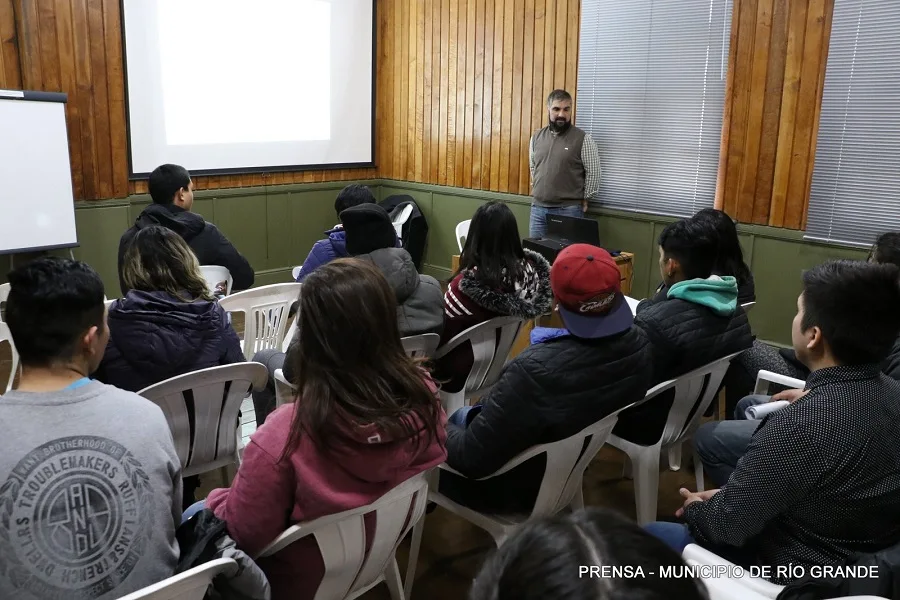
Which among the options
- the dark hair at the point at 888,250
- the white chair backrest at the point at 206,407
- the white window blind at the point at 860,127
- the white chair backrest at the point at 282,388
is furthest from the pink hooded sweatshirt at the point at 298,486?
the white window blind at the point at 860,127

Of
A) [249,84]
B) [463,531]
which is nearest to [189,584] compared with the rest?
[463,531]

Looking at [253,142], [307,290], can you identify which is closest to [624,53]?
[253,142]

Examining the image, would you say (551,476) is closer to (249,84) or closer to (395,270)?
(395,270)

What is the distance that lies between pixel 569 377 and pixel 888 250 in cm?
141

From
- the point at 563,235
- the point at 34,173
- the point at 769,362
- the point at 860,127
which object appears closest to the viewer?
the point at 769,362

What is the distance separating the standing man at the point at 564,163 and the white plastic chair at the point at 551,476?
3.38 meters

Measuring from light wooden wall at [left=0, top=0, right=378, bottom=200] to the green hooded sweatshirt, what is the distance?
4.32m

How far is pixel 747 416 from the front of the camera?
237cm

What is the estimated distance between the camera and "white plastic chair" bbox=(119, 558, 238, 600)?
1181 mm

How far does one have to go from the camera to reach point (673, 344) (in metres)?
2.37

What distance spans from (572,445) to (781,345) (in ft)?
10.6

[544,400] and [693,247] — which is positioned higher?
[693,247]

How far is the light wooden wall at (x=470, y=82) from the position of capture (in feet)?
18.7

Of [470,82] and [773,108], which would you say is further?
[470,82]
